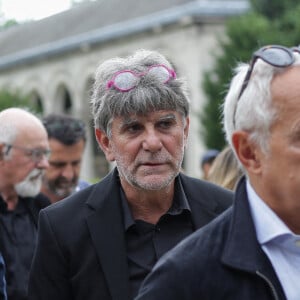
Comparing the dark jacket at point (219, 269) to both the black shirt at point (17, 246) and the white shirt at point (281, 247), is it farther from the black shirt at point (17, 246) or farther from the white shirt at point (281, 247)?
the black shirt at point (17, 246)

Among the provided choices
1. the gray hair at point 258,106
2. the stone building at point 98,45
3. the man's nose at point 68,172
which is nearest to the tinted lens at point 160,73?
the gray hair at point 258,106

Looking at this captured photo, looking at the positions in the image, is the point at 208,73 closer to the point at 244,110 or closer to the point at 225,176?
the point at 225,176

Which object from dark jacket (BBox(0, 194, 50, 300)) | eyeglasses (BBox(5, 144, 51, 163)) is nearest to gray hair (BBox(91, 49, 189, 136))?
dark jacket (BBox(0, 194, 50, 300))

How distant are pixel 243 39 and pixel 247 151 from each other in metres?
25.4

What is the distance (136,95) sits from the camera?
11.8 feet

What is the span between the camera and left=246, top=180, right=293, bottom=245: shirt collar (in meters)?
2.39

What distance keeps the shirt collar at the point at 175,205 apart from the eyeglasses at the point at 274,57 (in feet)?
3.89

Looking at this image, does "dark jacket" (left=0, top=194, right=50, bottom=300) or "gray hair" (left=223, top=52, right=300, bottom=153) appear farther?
"dark jacket" (left=0, top=194, right=50, bottom=300)

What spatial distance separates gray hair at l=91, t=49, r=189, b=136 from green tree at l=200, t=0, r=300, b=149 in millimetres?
22316

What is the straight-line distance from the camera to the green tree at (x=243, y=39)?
1072 inches

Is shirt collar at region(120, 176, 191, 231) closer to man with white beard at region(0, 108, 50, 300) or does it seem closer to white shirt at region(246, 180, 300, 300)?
white shirt at region(246, 180, 300, 300)

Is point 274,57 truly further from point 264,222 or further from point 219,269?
point 219,269

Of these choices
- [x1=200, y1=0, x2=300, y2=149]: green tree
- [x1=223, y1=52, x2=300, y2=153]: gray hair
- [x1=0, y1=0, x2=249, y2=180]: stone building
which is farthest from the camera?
[x1=0, y1=0, x2=249, y2=180]: stone building

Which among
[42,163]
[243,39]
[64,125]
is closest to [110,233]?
[42,163]
